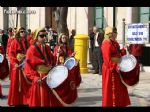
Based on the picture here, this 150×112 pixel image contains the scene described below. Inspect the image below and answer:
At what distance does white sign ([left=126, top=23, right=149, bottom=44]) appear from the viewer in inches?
541

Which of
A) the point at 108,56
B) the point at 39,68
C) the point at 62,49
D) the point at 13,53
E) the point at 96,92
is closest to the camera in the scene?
the point at 39,68

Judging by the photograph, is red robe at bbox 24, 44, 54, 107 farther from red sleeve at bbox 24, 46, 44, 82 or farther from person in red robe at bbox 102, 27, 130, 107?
person in red robe at bbox 102, 27, 130, 107

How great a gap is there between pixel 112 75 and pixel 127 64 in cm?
35

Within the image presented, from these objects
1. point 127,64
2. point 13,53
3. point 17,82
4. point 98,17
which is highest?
point 98,17

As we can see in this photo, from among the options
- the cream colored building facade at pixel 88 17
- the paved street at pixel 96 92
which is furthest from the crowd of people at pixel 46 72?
the cream colored building facade at pixel 88 17

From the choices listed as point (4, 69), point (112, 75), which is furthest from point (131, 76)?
point (4, 69)

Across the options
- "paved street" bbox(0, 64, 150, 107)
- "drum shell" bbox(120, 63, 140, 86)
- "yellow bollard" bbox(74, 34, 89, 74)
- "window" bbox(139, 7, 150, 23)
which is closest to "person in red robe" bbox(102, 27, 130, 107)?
"drum shell" bbox(120, 63, 140, 86)

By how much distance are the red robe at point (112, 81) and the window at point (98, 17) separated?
13.8 m

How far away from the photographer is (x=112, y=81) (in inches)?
383

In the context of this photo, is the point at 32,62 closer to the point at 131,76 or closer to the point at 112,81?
the point at 112,81

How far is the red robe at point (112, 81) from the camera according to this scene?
9602 mm

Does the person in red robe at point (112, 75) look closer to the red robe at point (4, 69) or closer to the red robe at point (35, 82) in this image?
the red robe at point (35, 82)
